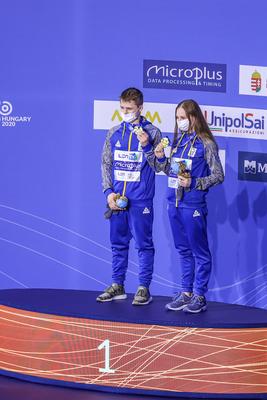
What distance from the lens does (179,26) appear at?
215 inches

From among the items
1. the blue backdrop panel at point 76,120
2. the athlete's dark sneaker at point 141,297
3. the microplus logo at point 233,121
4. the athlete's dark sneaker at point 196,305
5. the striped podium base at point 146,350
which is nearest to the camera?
the striped podium base at point 146,350

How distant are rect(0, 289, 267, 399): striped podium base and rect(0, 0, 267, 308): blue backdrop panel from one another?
1.41 metres

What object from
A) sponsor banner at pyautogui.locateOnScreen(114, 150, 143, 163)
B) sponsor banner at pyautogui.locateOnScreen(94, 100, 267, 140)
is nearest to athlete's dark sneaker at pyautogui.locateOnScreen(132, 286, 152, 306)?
sponsor banner at pyautogui.locateOnScreen(114, 150, 143, 163)

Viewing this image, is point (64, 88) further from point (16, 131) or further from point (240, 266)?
point (240, 266)

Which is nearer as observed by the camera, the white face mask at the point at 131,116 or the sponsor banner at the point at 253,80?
the white face mask at the point at 131,116

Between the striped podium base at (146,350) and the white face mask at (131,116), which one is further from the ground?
the white face mask at (131,116)

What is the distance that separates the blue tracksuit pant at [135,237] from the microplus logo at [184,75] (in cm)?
155

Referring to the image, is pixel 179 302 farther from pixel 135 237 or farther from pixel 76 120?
pixel 76 120

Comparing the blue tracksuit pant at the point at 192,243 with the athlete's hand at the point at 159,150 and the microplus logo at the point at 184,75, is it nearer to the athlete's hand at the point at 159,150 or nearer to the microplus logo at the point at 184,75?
the athlete's hand at the point at 159,150

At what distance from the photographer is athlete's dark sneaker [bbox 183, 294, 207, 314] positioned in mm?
3979

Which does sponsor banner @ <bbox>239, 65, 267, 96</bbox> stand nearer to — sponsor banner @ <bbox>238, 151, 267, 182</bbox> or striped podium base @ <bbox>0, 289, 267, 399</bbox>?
sponsor banner @ <bbox>238, 151, 267, 182</bbox>

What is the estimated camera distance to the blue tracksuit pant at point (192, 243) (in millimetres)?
4039

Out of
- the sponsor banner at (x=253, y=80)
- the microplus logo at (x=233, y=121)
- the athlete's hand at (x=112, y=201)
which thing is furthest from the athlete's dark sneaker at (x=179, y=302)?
the sponsor banner at (x=253, y=80)

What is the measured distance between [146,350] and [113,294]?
566mm
